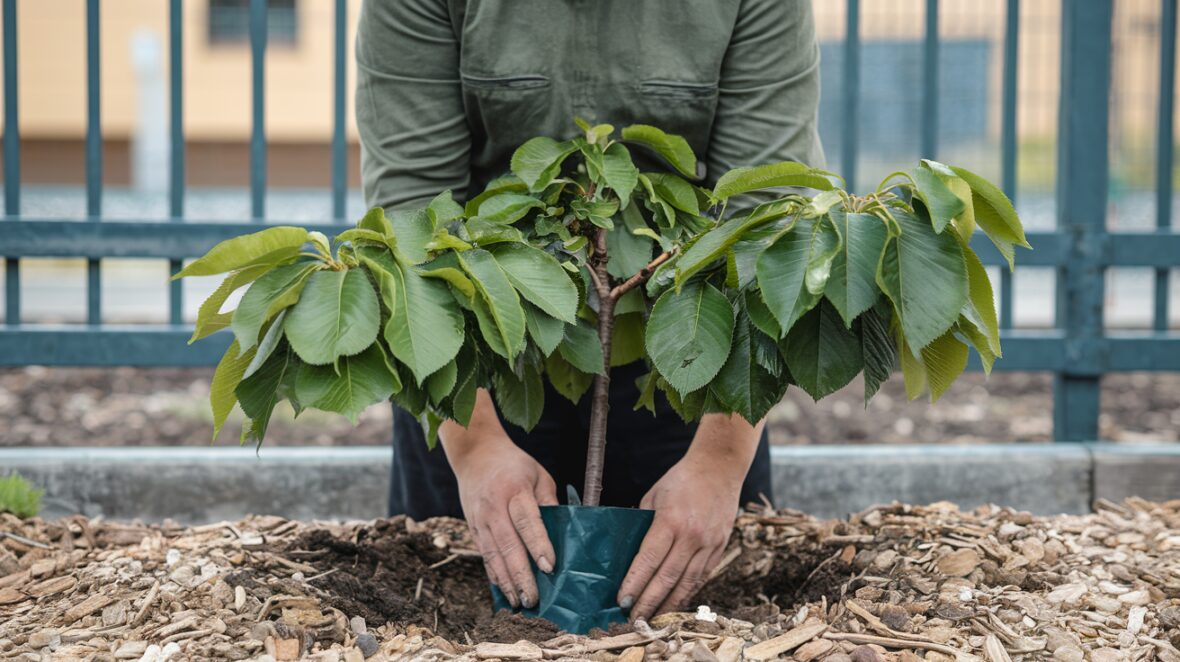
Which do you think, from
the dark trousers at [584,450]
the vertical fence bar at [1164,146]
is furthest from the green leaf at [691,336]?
the vertical fence bar at [1164,146]

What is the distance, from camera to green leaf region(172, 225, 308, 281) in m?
1.40

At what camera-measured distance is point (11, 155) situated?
3.20m

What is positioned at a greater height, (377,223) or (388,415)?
(377,223)

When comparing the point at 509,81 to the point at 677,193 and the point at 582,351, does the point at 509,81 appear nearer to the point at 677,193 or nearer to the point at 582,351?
the point at 677,193

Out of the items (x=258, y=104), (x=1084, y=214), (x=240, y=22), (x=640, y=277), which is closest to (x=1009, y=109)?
(x=1084, y=214)

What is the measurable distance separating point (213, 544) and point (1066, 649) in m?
1.48

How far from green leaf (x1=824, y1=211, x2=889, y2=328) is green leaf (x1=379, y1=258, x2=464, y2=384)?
466 mm

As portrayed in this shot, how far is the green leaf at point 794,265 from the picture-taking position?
54.4 inches

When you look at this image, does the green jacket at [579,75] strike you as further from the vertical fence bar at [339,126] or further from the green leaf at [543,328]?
the vertical fence bar at [339,126]

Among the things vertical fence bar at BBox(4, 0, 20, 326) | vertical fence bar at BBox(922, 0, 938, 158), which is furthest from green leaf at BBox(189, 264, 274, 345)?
vertical fence bar at BBox(922, 0, 938, 158)

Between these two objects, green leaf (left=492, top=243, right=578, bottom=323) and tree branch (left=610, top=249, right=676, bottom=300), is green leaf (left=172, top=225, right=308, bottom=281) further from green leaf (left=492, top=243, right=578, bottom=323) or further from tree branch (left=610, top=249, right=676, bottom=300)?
tree branch (left=610, top=249, right=676, bottom=300)

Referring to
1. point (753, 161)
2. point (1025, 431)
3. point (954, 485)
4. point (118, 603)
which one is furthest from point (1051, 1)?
point (118, 603)

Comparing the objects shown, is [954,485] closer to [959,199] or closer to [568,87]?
[568,87]

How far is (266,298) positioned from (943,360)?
89 centimetres
